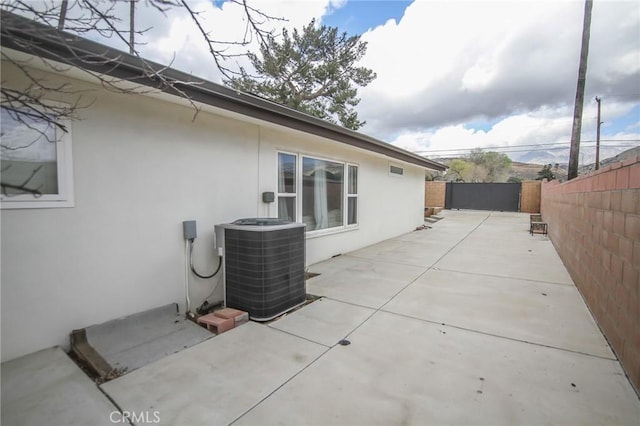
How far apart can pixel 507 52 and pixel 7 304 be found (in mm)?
14971

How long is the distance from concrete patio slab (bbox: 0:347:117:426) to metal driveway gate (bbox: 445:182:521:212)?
75.9 ft

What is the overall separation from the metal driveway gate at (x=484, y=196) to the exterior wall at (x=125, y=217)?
20.6 meters

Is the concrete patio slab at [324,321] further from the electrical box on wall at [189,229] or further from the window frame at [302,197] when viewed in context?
the window frame at [302,197]

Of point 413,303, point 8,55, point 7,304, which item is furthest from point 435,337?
point 8,55

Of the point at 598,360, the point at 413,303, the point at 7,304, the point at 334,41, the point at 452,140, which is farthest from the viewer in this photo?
the point at 452,140

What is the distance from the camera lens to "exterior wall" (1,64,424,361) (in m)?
2.44

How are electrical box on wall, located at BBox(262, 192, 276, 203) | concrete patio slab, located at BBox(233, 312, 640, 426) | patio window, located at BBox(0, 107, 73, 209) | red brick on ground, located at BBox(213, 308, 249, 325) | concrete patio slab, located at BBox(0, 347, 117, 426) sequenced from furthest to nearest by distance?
electrical box on wall, located at BBox(262, 192, 276, 203)
red brick on ground, located at BBox(213, 308, 249, 325)
patio window, located at BBox(0, 107, 73, 209)
concrete patio slab, located at BBox(233, 312, 640, 426)
concrete patio slab, located at BBox(0, 347, 117, 426)

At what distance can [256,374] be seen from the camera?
2.33 meters

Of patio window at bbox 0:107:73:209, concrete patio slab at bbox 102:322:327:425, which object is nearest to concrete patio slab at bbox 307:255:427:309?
concrete patio slab at bbox 102:322:327:425

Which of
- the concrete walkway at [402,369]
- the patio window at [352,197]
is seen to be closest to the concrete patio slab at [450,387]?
the concrete walkway at [402,369]

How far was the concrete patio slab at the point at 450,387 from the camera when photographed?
6.17 feet

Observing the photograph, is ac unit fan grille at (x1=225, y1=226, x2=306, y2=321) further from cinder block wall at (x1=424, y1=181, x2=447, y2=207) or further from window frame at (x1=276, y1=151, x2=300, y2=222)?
cinder block wall at (x1=424, y1=181, x2=447, y2=207)

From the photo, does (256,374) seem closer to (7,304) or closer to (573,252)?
(7,304)

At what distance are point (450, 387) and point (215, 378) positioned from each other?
1748 mm
